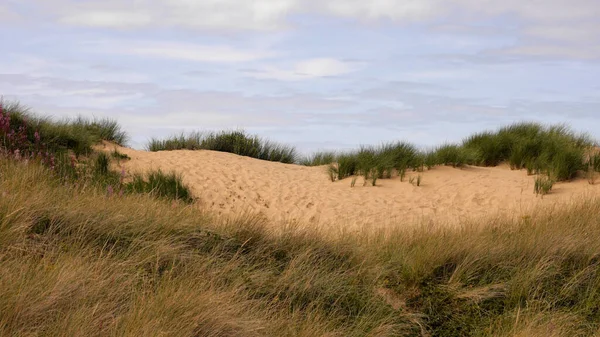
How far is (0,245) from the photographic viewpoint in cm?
534

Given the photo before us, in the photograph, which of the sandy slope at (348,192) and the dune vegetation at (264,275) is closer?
the dune vegetation at (264,275)

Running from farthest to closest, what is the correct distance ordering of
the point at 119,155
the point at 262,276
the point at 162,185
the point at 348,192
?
the point at 119,155
the point at 348,192
the point at 162,185
the point at 262,276

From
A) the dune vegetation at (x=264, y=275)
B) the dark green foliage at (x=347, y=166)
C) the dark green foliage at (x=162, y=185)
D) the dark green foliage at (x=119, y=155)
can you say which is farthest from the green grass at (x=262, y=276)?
the dark green foliage at (x=347, y=166)

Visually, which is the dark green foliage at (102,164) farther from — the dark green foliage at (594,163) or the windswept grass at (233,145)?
the dark green foliage at (594,163)

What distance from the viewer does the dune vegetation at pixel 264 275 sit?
4652 millimetres

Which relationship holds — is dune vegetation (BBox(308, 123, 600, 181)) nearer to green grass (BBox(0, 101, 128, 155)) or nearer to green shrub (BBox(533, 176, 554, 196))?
green shrub (BBox(533, 176, 554, 196))

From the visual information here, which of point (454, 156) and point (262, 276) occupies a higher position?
point (454, 156)

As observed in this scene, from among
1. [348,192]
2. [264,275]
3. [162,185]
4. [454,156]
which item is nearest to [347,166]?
[348,192]

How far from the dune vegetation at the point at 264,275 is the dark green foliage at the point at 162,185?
3.41 metres

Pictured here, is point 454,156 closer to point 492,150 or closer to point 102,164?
point 492,150

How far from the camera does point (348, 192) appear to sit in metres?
12.8

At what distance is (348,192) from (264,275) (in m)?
7.06

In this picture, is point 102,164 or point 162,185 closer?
point 162,185

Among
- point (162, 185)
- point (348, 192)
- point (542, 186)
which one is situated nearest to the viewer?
point (162, 185)
